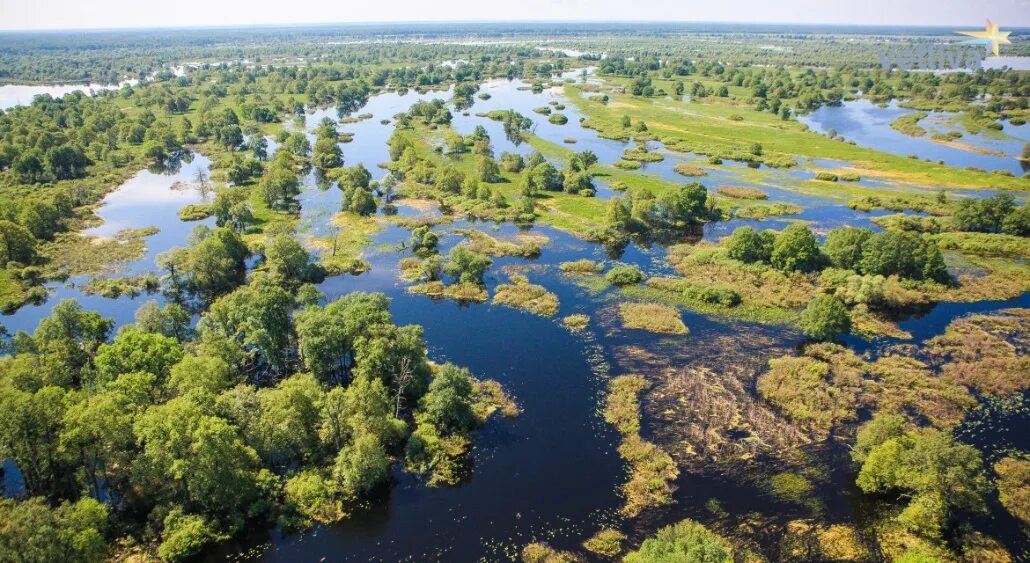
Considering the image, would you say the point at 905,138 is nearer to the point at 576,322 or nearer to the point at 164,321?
the point at 576,322

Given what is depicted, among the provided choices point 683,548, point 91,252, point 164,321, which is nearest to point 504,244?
point 164,321

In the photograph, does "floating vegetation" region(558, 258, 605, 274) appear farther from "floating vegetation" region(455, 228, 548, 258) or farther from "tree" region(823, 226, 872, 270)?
"tree" region(823, 226, 872, 270)

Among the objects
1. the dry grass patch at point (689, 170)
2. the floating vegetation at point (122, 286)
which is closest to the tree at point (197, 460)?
the floating vegetation at point (122, 286)

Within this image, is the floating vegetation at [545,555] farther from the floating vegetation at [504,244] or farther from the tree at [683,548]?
the floating vegetation at [504,244]

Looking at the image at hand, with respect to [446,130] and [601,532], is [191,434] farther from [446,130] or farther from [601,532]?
[446,130]

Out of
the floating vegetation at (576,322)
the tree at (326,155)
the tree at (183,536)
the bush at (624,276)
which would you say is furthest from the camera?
the tree at (326,155)

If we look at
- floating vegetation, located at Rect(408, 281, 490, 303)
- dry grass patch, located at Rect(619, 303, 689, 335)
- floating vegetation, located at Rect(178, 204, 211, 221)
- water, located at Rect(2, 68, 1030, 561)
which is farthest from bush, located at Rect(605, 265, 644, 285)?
floating vegetation, located at Rect(178, 204, 211, 221)

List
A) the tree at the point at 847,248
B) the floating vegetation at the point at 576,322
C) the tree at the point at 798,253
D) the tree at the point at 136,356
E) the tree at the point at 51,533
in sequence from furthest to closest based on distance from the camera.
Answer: the tree at the point at 798,253 → the tree at the point at 847,248 → the floating vegetation at the point at 576,322 → the tree at the point at 136,356 → the tree at the point at 51,533
